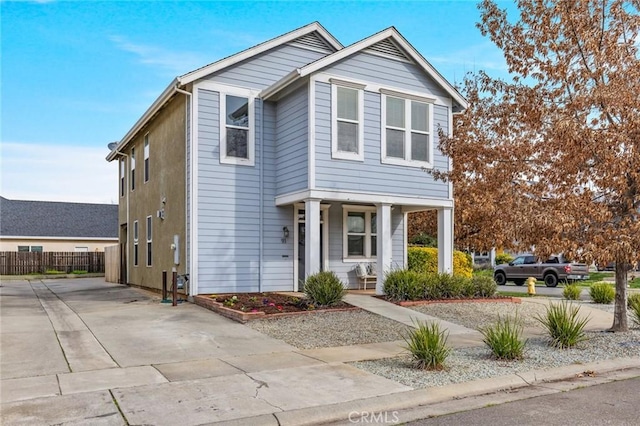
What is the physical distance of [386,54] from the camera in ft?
49.4

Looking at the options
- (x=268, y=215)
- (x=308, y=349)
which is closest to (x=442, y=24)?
(x=268, y=215)

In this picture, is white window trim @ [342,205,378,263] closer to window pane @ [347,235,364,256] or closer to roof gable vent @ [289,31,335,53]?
window pane @ [347,235,364,256]

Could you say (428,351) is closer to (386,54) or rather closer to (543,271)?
(386,54)

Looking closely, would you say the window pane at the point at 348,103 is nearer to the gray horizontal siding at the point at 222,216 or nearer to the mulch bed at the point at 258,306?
the gray horizontal siding at the point at 222,216

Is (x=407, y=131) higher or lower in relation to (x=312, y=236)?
higher

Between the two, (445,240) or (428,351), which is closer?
(428,351)

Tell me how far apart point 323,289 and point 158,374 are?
18.6ft

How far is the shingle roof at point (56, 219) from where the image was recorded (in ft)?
128

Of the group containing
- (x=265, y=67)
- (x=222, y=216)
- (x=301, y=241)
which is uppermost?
(x=265, y=67)

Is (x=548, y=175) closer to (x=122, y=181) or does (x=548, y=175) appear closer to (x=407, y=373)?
(x=407, y=373)

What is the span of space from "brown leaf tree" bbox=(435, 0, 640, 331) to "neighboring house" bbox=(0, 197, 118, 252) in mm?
35941

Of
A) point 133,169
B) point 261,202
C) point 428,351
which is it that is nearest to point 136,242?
point 133,169

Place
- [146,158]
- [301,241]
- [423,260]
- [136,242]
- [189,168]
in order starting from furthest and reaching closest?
[136,242] < [146,158] < [423,260] < [301,241] < [189,168]

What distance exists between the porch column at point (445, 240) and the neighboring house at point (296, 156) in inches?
2.2
